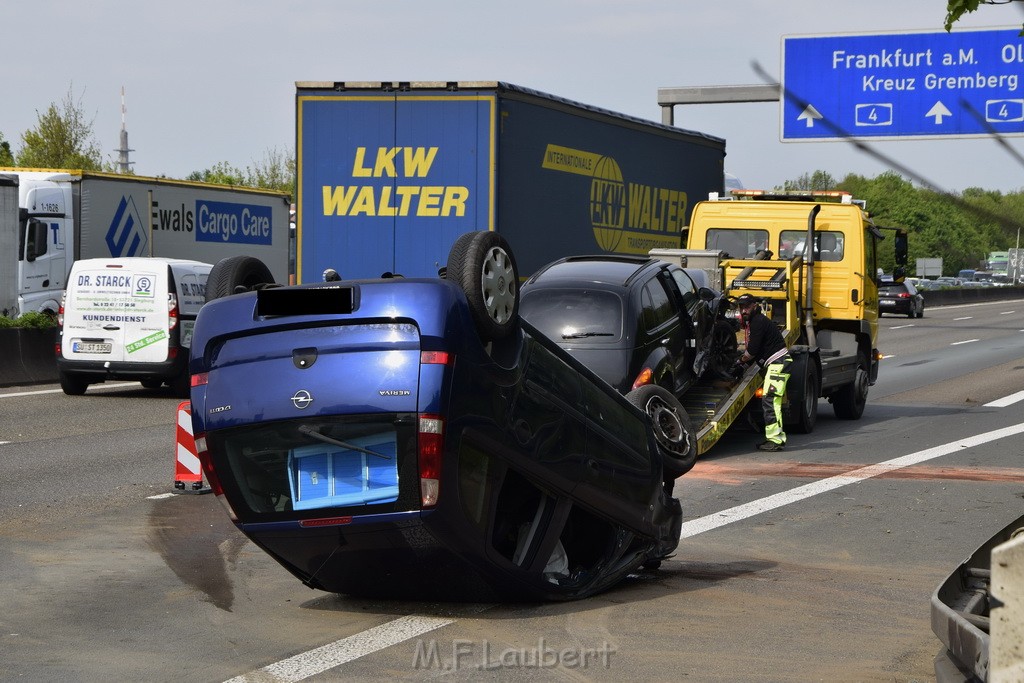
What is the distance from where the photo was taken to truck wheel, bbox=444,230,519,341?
20.8 ft

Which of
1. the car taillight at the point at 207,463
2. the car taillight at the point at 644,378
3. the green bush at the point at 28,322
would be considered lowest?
the green bush at the point at 28,322

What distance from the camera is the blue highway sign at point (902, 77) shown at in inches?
987

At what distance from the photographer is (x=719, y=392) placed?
14094 millimetres

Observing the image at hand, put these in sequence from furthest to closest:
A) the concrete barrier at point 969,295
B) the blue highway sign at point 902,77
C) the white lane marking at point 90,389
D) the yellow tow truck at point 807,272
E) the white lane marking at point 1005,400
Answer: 1. the concrete barrier at point 969,295
2. the blue highway sign at point 902,77
3. the white lane marking at point 1005,400
4. the white lane marking at point 90,389
5. the yellow tow truck at point 807,272

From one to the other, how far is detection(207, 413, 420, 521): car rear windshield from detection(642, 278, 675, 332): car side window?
6830 mm

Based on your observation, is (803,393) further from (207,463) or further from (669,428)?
(207,463)

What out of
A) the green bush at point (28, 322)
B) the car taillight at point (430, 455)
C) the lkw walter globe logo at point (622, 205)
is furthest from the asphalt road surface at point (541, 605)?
the green bush at point (28, 322)

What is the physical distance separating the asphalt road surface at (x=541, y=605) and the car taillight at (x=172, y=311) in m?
4.75

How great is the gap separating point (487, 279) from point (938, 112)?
19.7 meters

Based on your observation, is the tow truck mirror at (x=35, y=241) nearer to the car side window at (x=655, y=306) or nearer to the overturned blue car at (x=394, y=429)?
the car side window at (x=655, y=306)

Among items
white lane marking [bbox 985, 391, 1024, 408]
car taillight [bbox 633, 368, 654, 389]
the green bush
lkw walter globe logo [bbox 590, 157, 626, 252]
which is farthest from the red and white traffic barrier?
white lane marking [bbox 985, 391, 1024, 408]

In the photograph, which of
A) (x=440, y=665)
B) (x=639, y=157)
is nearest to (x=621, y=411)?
(x=440, y=665)

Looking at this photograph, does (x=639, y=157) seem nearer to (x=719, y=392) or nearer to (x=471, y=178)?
(x=471, y=178)

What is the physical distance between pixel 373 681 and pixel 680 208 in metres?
17.2
